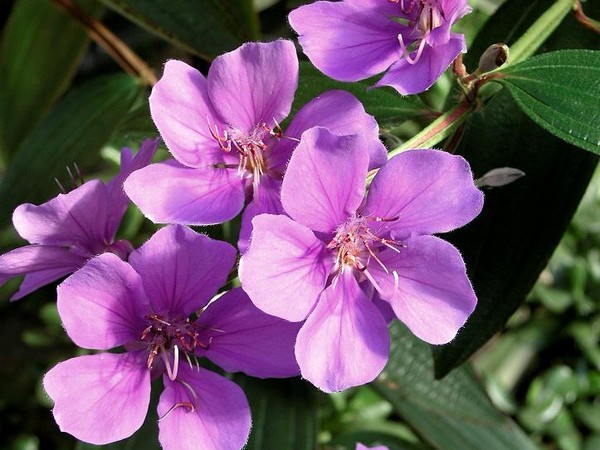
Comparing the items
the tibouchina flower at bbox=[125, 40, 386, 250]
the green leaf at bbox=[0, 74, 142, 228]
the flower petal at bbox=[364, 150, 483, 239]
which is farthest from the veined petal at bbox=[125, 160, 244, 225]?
the green leaf at bbox=[0, 74, 142, 228]

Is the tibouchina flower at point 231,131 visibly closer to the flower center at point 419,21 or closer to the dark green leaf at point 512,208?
the flower center at point 419,21

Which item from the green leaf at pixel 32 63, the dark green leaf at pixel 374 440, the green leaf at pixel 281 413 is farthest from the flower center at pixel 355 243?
the green leaf at pixel 32 63

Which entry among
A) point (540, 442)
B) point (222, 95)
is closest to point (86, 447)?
point (222, 95)

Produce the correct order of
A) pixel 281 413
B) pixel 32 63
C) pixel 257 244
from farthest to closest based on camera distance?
pixel 32 63, pixel 281 413, pixel 257 244

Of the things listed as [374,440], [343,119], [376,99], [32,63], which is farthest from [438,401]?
[32,63]

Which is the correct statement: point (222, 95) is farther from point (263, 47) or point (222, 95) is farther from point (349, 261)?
point (349, 261)

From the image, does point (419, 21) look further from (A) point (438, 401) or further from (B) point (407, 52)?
(A) point (438, 401)
